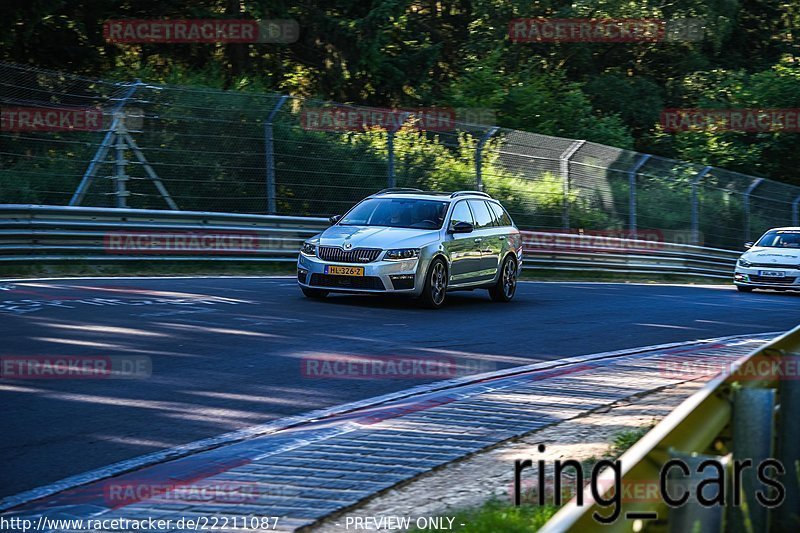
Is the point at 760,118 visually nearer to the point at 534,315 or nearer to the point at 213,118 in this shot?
the point at 213,118

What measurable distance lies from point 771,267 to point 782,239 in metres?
1.54

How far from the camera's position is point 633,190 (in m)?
29.2

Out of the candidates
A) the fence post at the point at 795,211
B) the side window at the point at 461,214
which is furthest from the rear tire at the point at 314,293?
the fence post at the point at 795,211

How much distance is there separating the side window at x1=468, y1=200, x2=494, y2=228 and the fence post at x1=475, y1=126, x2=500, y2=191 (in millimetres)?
8054

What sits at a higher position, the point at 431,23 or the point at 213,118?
the point at 431,23

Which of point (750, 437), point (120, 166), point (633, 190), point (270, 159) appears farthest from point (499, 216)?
point (750, 437)

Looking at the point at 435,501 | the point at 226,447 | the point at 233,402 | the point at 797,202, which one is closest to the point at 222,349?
the point at 233,402

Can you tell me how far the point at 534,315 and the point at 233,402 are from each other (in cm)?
760

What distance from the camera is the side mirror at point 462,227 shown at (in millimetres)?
15400

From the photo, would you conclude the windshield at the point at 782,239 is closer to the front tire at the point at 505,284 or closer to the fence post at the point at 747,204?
the fence post at the point at 747,204

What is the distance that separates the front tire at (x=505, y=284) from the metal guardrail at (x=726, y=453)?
40.2 ft

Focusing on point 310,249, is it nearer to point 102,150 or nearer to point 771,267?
point 102,150

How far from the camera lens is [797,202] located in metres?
35.4

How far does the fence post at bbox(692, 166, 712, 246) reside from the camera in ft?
103
